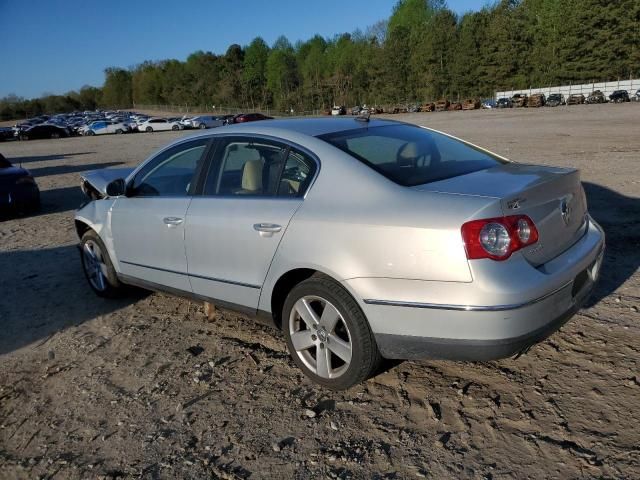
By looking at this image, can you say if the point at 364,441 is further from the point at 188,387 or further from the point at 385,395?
the point at 188,387

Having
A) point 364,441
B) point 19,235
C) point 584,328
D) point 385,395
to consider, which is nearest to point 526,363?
point 584,328

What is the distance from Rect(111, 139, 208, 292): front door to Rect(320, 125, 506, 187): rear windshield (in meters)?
1.26

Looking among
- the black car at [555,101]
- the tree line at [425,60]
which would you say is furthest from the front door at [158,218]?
the tree line at [425,60]

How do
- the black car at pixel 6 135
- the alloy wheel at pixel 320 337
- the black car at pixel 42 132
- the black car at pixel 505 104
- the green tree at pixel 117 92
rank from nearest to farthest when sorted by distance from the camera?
the alloy wheel at pixel 320 337, the black car at pixel 42 132, the black car at pixel 6 135, the black car at pixel 505 104, the green tree at pixel 117 92

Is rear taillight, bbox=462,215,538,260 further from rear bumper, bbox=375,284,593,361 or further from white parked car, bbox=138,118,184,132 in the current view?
white parked car, bbox=138,118,184,132

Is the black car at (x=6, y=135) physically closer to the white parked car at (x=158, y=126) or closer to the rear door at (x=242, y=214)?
the white parked car at (x=158, y=126)

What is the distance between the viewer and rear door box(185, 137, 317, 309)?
3.50 m

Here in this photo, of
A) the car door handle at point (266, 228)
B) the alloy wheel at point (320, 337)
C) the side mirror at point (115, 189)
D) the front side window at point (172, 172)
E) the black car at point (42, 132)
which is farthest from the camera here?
the black car at point (42, 132)

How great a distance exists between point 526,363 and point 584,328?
693 mm

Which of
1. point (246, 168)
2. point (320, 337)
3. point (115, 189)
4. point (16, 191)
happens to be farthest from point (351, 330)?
point (16, 191)

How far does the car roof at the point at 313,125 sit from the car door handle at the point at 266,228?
0.66m

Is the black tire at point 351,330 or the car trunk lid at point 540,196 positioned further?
the black tire at point 351,330

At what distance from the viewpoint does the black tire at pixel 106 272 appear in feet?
16.6

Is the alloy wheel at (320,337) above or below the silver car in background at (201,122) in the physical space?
above
